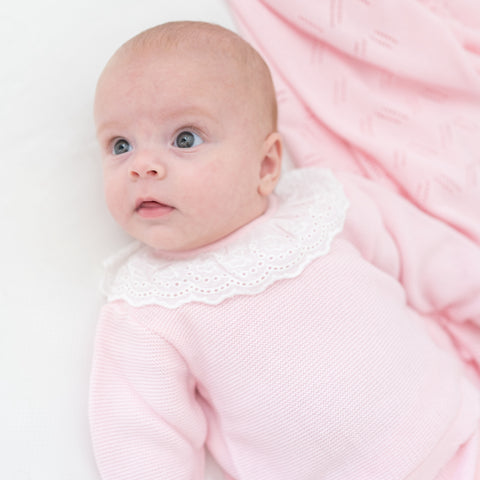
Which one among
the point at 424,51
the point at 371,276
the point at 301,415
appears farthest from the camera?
the point at 424,51

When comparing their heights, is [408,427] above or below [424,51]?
below

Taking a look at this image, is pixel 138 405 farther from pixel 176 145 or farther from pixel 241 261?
pixel 176 145

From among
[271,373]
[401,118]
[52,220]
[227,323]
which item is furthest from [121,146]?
[401,118]

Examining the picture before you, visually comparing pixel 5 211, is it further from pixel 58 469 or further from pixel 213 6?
pixel 213 6

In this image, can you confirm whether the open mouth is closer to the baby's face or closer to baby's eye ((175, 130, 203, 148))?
the baby's face

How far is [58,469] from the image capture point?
1.09 meters

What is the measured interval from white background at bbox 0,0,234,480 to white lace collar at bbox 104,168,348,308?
0.33 feet

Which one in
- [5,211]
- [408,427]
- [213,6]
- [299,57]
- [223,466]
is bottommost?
[223,466]

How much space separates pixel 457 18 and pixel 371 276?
0.62 meters

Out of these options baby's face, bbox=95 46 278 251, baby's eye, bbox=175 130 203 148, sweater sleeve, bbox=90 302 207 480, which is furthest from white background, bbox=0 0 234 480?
baby's eye, bbox=175 130 203 148

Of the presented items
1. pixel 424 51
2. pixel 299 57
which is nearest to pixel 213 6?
pixel 299 57

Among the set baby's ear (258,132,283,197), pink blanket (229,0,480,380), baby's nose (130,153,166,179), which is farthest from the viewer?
pink blanket (229,0,480,380)

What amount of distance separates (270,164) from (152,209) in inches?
9.9

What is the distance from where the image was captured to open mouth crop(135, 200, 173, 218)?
3.46 feet
